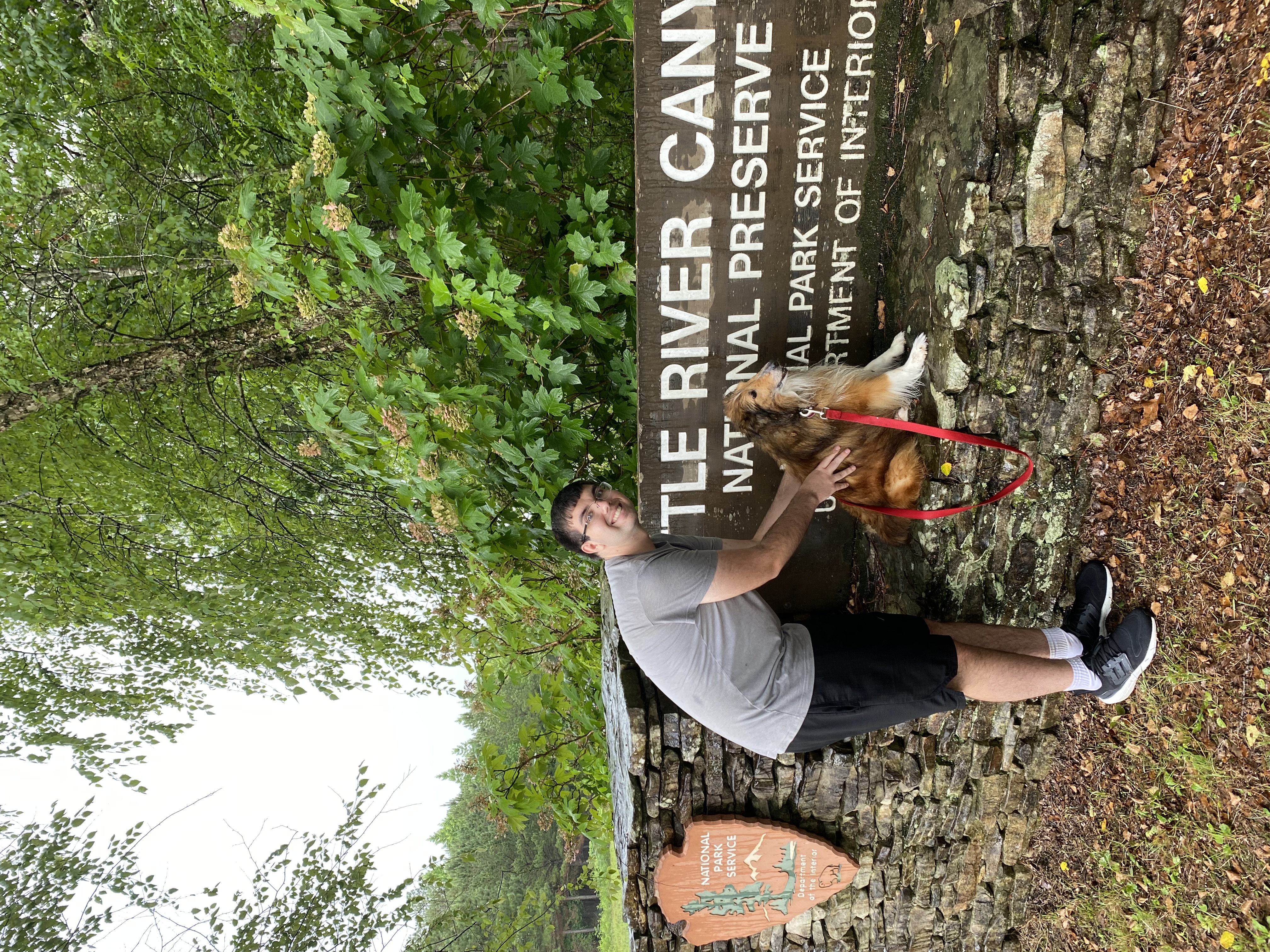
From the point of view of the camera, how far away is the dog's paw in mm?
3307

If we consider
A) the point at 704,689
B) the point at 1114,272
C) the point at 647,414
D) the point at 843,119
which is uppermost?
the point at 843,119

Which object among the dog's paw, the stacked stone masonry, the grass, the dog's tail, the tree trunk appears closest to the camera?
the stacked stone masonry

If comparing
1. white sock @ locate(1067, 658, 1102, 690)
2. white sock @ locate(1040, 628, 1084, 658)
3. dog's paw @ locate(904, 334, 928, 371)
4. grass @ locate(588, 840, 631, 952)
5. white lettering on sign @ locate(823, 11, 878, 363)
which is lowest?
grass @ locate(588, 840, 631, 952)

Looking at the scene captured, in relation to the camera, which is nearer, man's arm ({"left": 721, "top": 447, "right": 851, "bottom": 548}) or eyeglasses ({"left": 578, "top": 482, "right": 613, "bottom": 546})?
eyeglasses ({"left": 578, "top": 482, "right": 613, "bottom": 546})

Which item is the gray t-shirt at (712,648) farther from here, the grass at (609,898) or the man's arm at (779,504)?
the grass at (609,898)

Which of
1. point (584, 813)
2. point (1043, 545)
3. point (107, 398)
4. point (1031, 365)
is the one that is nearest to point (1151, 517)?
point (1043, 545)

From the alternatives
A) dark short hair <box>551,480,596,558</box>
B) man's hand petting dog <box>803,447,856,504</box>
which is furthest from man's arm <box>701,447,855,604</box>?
dark short hair <box>551,480,596,558</box>

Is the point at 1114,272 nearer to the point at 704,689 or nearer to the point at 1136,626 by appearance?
the point at 1136,626

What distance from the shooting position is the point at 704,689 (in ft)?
9.78

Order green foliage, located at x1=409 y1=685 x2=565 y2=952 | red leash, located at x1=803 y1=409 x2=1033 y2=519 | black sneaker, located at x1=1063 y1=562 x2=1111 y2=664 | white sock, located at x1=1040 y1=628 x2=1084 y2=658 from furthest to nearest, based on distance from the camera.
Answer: green foliage, located at x1=409 y1=685 x2=565 y2=952
black sneaker, located at x1=1063 y1=562 x2=1111 y2=664
white sock, located at x1=1040 y1=628 x2=1084 y2=658
red leash, located at x1=803 y1=409 x2=1033 y2=519

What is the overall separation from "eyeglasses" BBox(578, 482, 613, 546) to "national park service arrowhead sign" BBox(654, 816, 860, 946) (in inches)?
66.8

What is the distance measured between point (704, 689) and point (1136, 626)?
212 cm

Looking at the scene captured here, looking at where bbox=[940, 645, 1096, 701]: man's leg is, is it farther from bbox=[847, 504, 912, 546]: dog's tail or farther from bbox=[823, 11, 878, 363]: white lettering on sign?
bbox=[823, 11, 878, 363]: white lettering on sign

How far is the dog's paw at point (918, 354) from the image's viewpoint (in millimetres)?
3307
